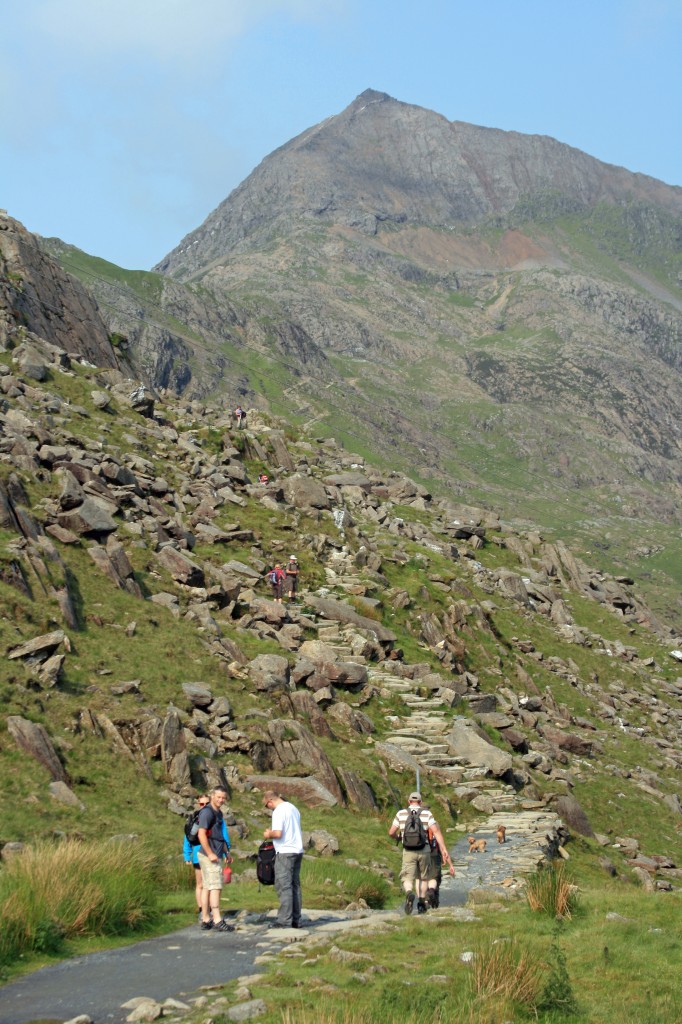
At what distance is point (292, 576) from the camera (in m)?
46.9

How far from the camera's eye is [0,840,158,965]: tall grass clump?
44.1 ft

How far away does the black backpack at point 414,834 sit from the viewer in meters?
18.4

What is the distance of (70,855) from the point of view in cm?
1529

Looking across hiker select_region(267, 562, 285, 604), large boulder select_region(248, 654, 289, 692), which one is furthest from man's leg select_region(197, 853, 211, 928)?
hiker select_region(267, 562, 285, 604)

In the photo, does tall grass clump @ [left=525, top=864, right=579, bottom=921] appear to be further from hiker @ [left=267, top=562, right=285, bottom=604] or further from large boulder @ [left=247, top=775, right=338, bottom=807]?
hiker @ [left=267, top=562, right=285, bottom=604]

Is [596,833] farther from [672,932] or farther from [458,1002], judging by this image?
[458,1002]

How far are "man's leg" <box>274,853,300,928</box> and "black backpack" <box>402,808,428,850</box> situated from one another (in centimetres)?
261

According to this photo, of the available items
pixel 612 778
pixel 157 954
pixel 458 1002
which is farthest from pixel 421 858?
pixel 612 778

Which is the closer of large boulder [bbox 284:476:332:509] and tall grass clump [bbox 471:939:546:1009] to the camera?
tall grass clump [bbox 471:939:546:1009]

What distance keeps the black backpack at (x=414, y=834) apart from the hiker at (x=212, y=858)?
338cm

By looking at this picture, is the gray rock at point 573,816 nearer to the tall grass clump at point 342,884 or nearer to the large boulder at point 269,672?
the large boulder at point 269,672

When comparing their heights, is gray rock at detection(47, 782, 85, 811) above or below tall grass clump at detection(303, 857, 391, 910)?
above

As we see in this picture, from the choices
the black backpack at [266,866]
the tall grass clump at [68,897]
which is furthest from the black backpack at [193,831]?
the black backpack at [266,866]

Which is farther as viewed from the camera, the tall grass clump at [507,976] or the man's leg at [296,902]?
the man's leg at [296,902]
